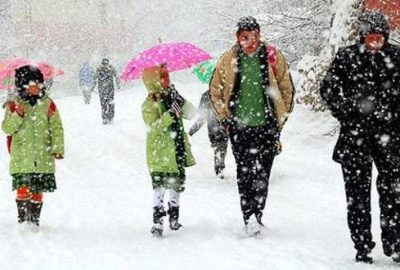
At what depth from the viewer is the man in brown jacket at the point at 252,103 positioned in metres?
6.55

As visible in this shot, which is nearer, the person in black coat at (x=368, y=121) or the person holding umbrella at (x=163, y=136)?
the person in black coat at (x=368, y=121)

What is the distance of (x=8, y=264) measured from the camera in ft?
20.2

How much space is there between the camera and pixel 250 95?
659 cm

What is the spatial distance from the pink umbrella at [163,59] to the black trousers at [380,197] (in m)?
2.63

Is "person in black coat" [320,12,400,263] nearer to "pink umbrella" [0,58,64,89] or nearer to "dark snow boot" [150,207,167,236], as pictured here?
"dark snow boot" [150,207,167,236]

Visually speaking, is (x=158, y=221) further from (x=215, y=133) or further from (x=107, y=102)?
(x=107, y=102)

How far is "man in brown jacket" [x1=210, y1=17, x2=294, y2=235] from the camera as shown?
6.55m

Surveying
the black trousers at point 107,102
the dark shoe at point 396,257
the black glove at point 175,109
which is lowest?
the black trousers at point 107,102

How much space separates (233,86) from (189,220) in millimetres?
2054

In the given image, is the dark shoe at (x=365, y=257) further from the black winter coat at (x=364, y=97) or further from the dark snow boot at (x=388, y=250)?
the black winter coat at (x=364, y=97)

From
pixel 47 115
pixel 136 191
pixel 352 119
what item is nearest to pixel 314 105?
pixel 136 191

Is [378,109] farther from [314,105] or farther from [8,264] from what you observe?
[314,105]

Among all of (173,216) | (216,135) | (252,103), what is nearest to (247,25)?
(252,103)

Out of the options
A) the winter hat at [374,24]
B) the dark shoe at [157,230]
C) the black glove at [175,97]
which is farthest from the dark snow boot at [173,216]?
the winter hat at [374,24]
